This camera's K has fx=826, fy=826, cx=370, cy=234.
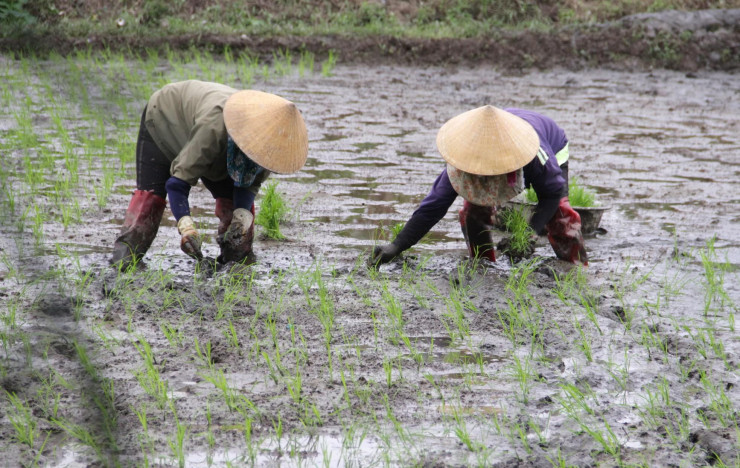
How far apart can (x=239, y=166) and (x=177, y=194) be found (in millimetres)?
302

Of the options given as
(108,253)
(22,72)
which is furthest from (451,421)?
(22,72)

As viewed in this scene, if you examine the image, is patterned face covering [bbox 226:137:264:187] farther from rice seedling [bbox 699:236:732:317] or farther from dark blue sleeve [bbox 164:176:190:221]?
rice seedling [bbox 699:236:732:317]

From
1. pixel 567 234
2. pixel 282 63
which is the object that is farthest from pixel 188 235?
pixel 282 63

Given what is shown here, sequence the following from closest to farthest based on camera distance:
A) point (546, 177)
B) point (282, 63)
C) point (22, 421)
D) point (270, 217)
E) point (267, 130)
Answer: point (22, 421) → point (267, 130) → point (546, 177) → point (270, 217) → point (282, 63)

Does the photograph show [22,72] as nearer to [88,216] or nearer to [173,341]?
[88,216]

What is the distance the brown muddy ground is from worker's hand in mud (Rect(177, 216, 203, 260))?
168mm

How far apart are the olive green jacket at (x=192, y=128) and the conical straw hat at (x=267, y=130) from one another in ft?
0.47

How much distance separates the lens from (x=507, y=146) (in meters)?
3.62

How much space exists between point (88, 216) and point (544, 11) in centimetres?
1049

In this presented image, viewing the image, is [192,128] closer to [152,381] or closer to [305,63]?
[152,381]

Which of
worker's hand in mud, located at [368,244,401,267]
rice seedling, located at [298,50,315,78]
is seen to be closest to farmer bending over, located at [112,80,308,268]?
worker's hand in mud, located at [368,244,401,267]

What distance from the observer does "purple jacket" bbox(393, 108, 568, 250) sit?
3947 mm

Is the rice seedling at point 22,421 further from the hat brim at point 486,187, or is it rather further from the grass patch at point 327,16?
the grass patch at point 327,16

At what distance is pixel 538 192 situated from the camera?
13.4 feet
